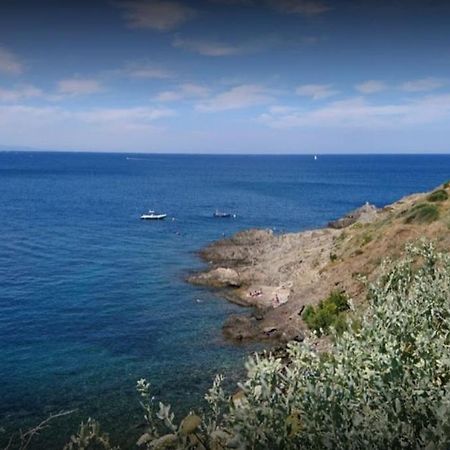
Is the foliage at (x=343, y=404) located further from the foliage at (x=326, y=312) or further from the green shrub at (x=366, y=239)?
the green shrub at (x=366, y=239)

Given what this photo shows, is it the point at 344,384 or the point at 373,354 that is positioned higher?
the point at 373,354

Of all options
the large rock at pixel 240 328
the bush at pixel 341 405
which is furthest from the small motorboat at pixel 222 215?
the bush at pixel 341 405

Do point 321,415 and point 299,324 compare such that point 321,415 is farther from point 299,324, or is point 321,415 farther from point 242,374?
point 299,324

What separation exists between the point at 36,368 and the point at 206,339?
48.9ft

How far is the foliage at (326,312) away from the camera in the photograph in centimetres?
4459

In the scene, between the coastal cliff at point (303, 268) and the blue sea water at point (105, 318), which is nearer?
the blue sea water at point (105, 318)

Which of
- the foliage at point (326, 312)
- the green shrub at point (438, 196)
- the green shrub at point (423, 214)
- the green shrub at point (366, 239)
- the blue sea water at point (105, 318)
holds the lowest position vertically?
the blue sea water at point (105, 318)

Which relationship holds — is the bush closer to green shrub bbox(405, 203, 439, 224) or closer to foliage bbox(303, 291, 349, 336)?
foliage bbox(303, 291, 349, 336)

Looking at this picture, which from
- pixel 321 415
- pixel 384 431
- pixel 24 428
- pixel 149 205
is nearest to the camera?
pixel 384 431

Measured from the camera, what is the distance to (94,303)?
2285 inches

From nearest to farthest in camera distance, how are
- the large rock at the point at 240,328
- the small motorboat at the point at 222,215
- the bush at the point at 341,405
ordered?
the bush at the point at 341,405 → the large rock at the point at 240,328 → the small motorboat at the point at 222,215

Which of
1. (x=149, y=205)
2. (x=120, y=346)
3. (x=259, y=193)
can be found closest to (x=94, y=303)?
(x=120, y=346)

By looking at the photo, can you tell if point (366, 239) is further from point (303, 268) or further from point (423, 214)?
point (303, 268)

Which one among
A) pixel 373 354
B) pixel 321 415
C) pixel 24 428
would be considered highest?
pixel 373 354
